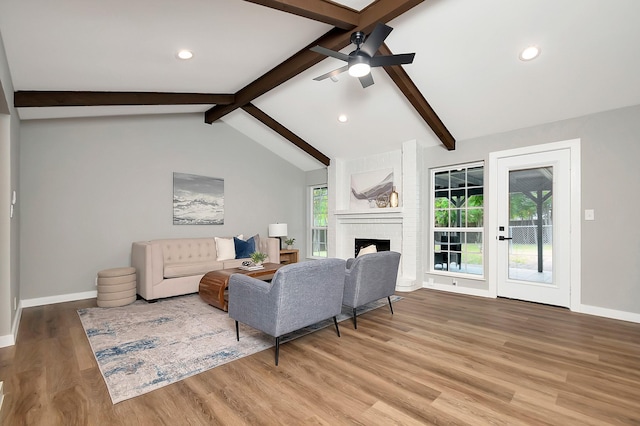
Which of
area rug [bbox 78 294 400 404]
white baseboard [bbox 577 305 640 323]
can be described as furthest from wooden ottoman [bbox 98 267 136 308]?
white baseboard [bbox 577 305 640 323]

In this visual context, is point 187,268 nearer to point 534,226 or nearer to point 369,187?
point 369,187

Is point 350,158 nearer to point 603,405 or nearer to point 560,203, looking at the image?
point 560,203

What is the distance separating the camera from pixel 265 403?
1.99 meters

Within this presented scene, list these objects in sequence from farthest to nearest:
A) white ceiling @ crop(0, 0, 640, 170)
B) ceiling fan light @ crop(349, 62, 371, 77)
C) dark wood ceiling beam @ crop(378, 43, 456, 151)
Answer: dark wood ceiling beam @ crop(378, 43, 456, 151), ceiling fan light @ crop(349, 62, 371, 77), white ceiling @ crop(0, 0, 640, 170)

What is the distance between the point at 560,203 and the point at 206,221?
5786 millimetres

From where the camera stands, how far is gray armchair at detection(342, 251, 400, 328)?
3.36m

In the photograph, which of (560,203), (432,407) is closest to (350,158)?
(560,203)

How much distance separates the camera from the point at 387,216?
5.79 m

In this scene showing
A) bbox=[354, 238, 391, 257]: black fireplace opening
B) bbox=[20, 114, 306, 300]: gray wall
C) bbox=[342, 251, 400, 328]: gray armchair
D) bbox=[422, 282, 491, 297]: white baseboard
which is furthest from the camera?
bbox=[354, 238, 391, 257]: black fireplace opening

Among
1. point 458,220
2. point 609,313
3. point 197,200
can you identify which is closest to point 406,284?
point 458,220

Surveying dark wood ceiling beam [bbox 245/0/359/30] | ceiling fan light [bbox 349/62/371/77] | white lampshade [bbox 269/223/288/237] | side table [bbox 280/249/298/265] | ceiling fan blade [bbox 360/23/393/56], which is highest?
dark wood ceiling beam [bbox 245/0/359/30]

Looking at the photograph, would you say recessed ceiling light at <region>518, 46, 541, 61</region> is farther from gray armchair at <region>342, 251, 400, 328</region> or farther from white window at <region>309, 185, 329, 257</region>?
white window at <region>309, 185, 329, 257</region>

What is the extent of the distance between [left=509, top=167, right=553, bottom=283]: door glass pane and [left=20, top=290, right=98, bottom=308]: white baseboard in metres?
6.39

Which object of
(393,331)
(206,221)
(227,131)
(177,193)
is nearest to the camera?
(393,331)
